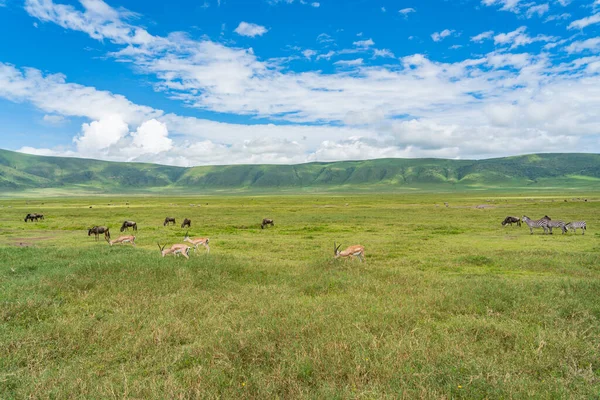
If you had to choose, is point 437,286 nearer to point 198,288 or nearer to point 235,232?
point 198,288

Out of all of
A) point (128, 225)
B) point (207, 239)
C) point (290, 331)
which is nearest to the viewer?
point (290, 331)

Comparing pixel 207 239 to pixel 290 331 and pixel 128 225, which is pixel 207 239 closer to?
pixel 290 331

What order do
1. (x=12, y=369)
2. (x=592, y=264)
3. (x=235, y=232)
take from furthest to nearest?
(x=235, y=232) < (x=592, y=264) < (x=12, y=369)

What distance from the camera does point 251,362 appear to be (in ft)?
23.3

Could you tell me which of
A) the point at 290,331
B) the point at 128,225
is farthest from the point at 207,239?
the point at 128,225

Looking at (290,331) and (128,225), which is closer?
(290,331)

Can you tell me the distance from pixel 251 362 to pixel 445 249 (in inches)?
729

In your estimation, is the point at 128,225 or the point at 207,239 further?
the point at 128,225

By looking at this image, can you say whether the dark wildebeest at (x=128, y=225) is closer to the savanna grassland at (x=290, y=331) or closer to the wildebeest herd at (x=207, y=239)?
the wildebeest herd at (x=207, y=239)

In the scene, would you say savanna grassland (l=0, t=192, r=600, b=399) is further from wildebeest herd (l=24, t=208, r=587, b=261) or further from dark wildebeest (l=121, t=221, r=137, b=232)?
dark wildebeest (l=121, t=221, r=137, b=232)

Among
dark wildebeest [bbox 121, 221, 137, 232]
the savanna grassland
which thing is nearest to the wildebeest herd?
dark wildebeest [bbox 121, 221, 137, 232]

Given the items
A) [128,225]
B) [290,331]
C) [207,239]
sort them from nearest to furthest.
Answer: [290,331], [207,239], [128,225]

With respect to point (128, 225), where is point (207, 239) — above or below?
above

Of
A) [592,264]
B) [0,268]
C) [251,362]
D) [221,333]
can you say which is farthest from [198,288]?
→ [592,264]
